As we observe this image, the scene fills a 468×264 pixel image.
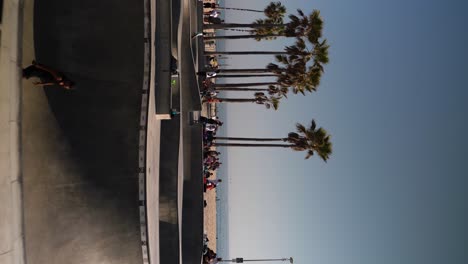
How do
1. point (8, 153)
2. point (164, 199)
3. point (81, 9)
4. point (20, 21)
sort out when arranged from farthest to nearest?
1. point (164, 199)
2. point (81, 9)
3. point (20, 21)
4. point (8, 153)

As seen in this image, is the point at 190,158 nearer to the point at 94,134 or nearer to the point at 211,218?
the point at 94,134

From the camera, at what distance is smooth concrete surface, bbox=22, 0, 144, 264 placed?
1021 cm

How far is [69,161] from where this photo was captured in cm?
1059

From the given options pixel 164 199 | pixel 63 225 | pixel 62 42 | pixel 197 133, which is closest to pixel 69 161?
pixel 63 225

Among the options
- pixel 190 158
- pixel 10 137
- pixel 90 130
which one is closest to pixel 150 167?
pixel 90 130

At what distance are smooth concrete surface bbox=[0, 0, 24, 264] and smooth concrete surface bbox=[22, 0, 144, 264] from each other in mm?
1269

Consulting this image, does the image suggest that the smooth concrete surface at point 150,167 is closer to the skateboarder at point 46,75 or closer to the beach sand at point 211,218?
the skateboarder at point 46,75

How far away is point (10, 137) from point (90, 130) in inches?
113

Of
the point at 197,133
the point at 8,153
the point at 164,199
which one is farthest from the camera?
the point at 197,133

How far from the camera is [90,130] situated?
11.0 metres

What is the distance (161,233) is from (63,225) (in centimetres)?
600

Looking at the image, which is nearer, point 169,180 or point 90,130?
point 90,130

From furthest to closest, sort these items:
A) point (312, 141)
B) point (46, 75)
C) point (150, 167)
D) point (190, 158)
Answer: point (312, 141) < point (190, 158) < point (150, 167) < point (46, 75)

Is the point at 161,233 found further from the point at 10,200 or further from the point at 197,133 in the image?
the point at 10,200
